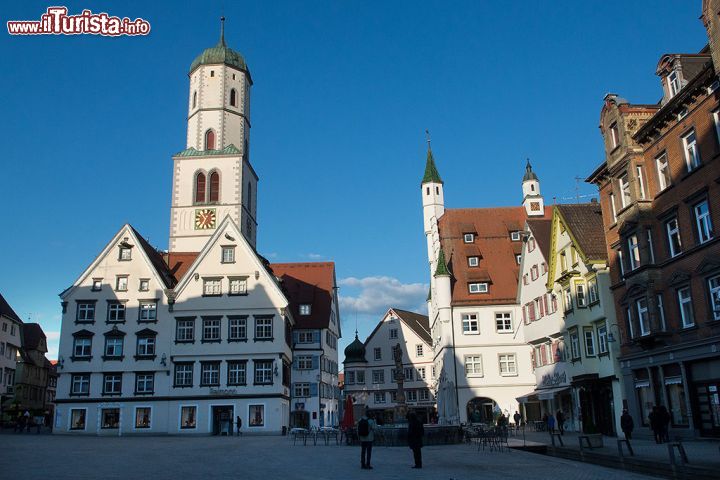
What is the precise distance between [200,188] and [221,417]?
82.7 ft

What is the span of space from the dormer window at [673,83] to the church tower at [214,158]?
4306 cm

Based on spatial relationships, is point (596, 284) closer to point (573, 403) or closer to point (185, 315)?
point (573, 403)

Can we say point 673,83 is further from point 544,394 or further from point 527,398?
point 527,398

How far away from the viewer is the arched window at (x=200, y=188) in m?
67.4

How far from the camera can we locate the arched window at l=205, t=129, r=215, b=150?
69.5 meters

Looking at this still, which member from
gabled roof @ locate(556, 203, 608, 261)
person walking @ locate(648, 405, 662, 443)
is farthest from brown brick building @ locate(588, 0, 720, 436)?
gabled roof @ locate(556, 203, 608, 261)

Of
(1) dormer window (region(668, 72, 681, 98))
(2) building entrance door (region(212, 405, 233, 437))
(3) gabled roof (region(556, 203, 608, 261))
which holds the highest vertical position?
(1) dormer window (region(668, 72, 681, 98))

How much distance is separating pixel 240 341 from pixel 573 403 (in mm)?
24734

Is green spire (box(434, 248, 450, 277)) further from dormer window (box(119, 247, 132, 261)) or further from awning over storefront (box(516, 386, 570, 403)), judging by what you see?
dormer window (box(119, 247, 132, 261))

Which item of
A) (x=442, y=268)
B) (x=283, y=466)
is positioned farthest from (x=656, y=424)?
(x=442, y=268)

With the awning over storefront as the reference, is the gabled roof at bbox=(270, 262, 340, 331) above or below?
above

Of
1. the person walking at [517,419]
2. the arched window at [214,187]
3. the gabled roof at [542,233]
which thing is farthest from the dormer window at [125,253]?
the person walking at [517,419]

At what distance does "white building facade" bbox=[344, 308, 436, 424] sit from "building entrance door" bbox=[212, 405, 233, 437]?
2886 centimetres

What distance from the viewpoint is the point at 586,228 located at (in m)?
41.3
